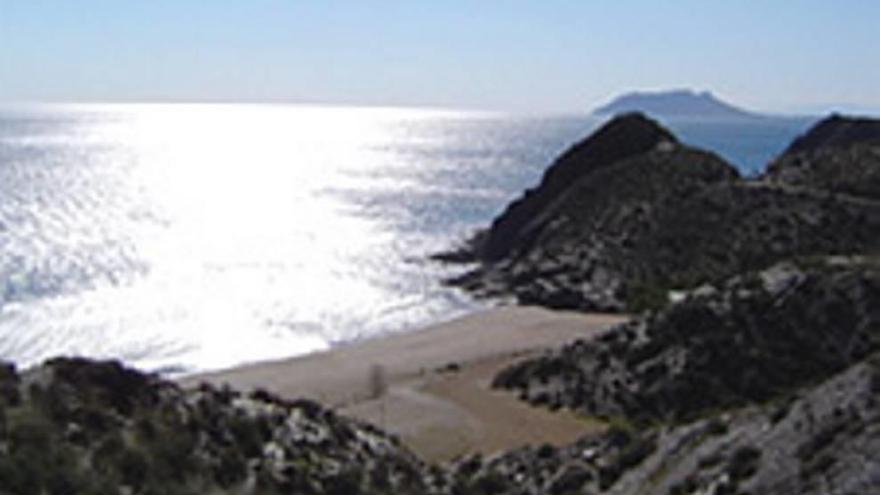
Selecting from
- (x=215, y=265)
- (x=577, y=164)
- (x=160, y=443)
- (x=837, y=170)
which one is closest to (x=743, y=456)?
(x=160, y=443)

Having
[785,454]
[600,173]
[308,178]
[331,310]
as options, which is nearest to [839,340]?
[785,454]

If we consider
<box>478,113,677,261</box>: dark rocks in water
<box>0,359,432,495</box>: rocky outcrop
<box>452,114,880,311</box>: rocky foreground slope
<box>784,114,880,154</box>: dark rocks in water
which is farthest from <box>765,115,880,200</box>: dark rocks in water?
<box>0,359,432,495</box>: rocky outcrop

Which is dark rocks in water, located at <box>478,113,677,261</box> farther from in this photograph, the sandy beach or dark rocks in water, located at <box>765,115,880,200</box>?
the sandy beach

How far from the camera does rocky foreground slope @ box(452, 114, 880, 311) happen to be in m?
61.7

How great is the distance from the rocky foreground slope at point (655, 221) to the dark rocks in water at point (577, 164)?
0.33ft

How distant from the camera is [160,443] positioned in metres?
22.3

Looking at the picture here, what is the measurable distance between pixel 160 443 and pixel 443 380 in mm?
24002

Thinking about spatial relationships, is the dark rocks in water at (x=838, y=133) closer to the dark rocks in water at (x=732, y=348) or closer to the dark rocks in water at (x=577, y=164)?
the dark rocks in water at (x=577, y=164)

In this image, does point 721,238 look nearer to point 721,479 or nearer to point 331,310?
point 331,310

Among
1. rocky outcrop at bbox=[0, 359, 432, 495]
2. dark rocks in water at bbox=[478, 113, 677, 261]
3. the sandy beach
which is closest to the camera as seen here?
rocky outcrop at bbox=[0, 359, 432, 495]

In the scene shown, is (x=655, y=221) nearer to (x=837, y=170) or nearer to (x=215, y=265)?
(x=837, y=170)

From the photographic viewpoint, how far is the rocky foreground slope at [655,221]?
61.7 m

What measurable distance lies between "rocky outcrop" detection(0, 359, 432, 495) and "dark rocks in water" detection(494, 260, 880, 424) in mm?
11065

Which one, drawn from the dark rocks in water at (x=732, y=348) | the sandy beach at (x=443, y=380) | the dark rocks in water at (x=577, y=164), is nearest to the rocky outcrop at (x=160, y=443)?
the sandy beach at (x=443, y=380)
